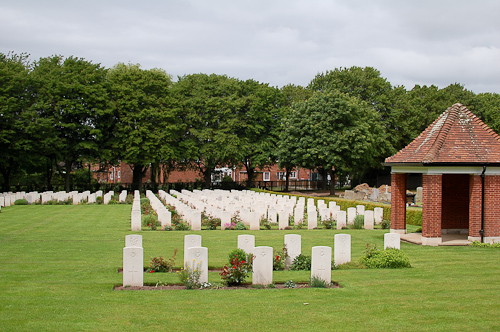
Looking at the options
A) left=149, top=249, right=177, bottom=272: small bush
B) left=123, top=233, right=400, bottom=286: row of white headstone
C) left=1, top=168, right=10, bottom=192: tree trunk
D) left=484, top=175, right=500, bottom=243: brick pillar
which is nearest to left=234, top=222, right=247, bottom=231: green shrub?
left=149, top=249, right=177, bottom=272: small bush

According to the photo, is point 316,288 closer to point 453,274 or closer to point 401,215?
point 453,274

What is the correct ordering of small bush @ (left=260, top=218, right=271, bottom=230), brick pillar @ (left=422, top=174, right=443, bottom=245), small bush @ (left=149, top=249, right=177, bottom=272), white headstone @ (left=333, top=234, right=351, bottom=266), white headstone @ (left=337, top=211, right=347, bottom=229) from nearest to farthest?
small bush @ (left=149, top=249, right=177, bottom=272) < white headstone @ (left=333, top=234, right=351, bottom=266) < brick pillar @ (left=422, top=174, right=443, bottom=245) < white headstone @ (left=337, top=211, right=347, bottom=229) < small bush @ (left=260, top=218, right=271, bottom=230)

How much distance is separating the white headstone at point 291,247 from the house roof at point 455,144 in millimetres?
6083

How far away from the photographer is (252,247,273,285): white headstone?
408 inches

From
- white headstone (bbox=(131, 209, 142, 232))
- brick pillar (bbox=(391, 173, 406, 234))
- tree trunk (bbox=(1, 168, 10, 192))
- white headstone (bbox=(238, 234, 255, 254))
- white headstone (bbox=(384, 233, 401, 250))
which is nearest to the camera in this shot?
white headstone (bbox=(238, 234, 255, 254))

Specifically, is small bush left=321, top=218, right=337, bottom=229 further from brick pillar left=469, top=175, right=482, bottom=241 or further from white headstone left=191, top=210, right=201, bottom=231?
brick pillar left=469, top=175, right=482, bottom=241

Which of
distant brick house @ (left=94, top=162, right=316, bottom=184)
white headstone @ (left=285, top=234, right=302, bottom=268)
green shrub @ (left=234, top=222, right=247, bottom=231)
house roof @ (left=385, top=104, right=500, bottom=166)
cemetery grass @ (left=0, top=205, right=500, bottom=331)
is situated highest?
house roof @ (left=385, top=104, right=500, bottom=166)

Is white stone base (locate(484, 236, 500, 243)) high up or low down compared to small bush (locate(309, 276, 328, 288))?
up

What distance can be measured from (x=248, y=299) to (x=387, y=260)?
15.5 feet

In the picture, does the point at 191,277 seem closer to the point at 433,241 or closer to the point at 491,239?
the point at 433,241

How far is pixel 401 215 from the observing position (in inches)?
717

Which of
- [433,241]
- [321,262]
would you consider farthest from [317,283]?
[433,241]

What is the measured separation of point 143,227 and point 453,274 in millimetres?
14316

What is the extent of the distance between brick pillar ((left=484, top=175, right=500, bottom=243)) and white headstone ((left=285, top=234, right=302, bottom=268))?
7509 mm
